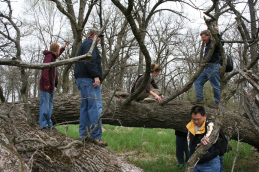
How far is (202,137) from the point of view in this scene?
2.83 m

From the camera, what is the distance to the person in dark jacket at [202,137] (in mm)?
2709

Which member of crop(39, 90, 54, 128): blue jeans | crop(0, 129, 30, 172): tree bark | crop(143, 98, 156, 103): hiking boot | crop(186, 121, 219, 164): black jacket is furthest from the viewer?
crop(143, 98, 156, 103): hiking boot

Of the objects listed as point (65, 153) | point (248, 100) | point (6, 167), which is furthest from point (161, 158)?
point (6, 167)

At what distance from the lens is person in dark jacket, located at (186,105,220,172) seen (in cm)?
271

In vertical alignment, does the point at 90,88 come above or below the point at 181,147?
above

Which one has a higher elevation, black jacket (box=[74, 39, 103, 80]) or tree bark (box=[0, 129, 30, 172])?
black jacket (box=[74, 39, 103, 80])

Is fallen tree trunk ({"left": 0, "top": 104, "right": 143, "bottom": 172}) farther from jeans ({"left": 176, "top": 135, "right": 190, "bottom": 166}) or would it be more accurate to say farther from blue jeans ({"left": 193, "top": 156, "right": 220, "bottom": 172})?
jeans ({"left": 176, "top": 135, "right": 190, "bottom": 166})

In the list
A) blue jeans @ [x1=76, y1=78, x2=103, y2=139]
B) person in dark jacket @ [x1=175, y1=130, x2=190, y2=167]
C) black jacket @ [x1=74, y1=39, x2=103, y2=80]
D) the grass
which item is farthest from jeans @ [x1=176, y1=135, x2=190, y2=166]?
black jacket @ [x1=74, y1=39, x2=103, y2=80]

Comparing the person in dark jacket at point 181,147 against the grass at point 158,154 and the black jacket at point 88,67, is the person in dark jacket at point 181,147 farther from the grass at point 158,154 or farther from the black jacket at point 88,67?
the black jacket at point 88,67

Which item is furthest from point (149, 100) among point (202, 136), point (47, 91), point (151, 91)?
point (47, 91)

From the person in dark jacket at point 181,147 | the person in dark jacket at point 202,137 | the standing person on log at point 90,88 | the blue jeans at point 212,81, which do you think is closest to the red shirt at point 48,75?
the standing person on log at point 90,88

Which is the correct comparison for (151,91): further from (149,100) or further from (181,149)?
(181,149)

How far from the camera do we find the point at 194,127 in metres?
2.96

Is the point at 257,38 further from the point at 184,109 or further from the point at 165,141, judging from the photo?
the point at 165,141
